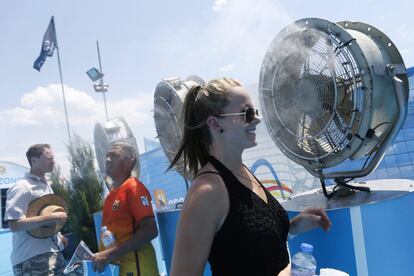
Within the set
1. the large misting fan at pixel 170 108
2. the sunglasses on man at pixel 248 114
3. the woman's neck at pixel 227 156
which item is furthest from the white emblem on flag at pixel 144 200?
the sunglasses on man at pixel 248 114

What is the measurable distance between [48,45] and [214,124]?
16566 mm

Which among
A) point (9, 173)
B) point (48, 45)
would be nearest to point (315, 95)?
point (9, 173)

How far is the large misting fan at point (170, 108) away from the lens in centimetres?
340

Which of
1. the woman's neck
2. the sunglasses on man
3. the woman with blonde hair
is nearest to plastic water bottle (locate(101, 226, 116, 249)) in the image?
the woman with blonde hair

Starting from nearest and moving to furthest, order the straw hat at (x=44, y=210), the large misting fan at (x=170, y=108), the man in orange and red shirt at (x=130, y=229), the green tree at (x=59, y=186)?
the man in orange and red shirt at (x=130, y=229)
the large misting fan at (x=170, y=108)
the straw hat at (x=44, y=210)
the green tree at (x=59, y=186)

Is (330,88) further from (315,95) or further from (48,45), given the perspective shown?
(48,45)

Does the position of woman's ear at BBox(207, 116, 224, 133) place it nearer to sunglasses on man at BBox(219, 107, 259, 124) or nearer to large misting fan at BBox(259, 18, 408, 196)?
sunglasses on man at BBox(219, 107, 259, 124)

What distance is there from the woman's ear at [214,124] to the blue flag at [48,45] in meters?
16.4

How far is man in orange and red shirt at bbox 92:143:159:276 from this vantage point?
2715mm

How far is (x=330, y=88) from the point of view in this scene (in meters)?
1.92

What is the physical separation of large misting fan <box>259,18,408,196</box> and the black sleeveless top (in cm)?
74

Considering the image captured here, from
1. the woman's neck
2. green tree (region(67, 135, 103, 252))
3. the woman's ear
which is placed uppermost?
the woman's ear

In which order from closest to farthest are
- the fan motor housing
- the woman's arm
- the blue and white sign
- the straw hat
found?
1. the woman's arm
2. the fan motor housing
3. the straw hat
4. the blue and white sign

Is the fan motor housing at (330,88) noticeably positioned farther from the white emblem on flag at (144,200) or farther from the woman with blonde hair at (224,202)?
the white emblem on flag at (144,200)
